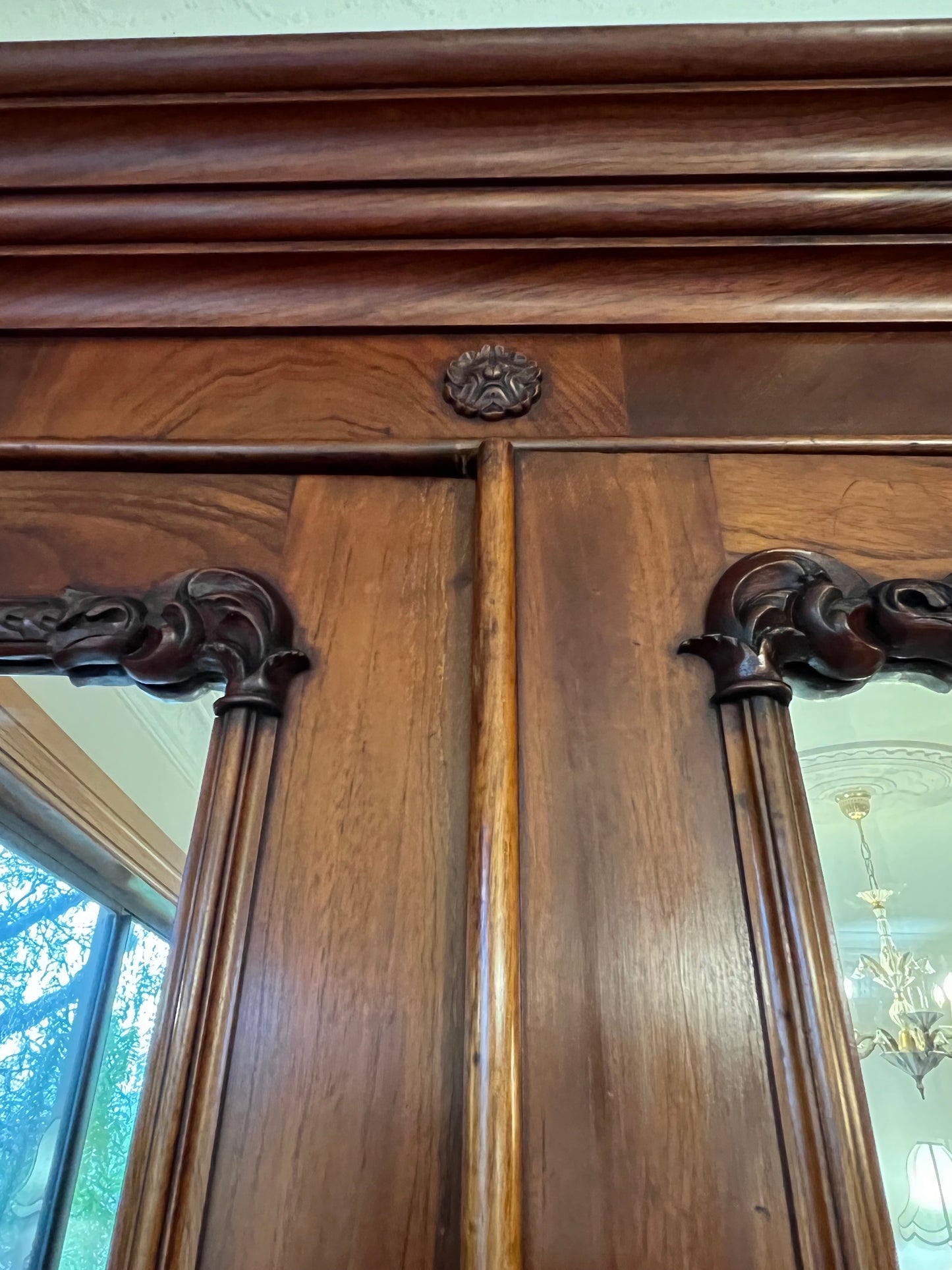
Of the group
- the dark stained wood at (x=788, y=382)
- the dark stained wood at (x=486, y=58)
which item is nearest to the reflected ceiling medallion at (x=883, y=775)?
the dark stained wood at (x=788, y=382)

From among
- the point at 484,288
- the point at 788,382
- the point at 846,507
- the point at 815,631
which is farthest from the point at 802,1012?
the point at 484,288

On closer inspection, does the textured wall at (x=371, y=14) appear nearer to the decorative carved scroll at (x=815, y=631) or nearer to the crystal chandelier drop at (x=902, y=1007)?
the decorative carved scroll at (x=815, y=631)

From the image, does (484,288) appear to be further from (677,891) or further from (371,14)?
(677,891)

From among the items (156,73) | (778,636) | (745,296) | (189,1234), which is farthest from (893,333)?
(189,1234)

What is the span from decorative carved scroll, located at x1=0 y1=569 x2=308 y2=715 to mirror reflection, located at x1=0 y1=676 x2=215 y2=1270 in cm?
1

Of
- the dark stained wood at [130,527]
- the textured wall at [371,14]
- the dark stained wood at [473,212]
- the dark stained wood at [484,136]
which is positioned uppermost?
the textured wall at [371,14]

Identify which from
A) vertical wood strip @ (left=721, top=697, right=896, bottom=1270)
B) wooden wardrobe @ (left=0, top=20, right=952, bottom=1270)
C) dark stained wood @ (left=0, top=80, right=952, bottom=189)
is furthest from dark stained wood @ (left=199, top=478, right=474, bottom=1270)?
dark stained wood @ (left=0, top=80, right=952, bottom=189)

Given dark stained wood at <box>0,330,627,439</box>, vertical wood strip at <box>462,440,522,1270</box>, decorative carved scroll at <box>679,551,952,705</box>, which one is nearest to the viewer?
vertical wood strip at <box>462,440,522,1270</box>

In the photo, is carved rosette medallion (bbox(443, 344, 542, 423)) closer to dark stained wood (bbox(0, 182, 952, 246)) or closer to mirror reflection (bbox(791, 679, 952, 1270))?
dark stained wood (bbox(0, 182, 952, 246))

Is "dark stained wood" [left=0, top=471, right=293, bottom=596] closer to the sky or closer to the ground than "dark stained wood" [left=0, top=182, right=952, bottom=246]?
closer to the ground

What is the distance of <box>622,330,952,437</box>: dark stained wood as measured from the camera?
54 centimetres

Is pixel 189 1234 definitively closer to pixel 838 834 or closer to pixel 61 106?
pixel 838 834

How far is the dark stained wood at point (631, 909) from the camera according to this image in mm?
336

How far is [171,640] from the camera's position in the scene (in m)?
0.46
